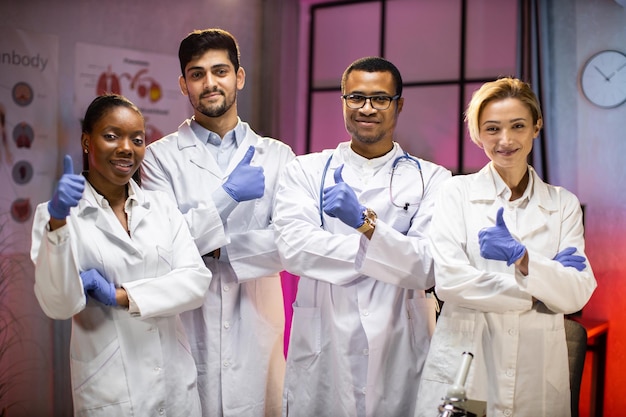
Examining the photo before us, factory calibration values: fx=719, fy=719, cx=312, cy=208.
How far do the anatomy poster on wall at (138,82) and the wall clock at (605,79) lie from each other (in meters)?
2.50

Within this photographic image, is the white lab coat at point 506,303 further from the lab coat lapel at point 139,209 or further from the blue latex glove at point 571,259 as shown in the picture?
the lab coat lapel at point 139,209

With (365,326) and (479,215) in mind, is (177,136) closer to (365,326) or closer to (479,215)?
(365,326)

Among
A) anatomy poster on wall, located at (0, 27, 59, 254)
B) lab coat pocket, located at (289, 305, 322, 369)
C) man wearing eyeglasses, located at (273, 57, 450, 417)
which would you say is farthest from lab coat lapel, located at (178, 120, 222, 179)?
anatomy poster on wall, located at (0, 27, 59, 254)

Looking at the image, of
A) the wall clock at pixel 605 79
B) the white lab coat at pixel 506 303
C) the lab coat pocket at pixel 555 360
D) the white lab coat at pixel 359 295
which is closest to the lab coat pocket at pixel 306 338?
the white lab coat at pixel 359 295

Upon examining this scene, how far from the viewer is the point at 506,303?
6.66 ft

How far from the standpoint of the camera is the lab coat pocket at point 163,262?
7.09ft

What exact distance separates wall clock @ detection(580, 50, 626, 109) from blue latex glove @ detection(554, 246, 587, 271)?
2.39 m

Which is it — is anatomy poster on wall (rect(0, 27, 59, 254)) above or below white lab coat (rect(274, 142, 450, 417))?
above

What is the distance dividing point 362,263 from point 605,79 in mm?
2594

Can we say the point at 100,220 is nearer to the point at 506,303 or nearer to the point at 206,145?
the point at 206,145

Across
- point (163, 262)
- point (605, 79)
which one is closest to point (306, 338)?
point (163, 262)

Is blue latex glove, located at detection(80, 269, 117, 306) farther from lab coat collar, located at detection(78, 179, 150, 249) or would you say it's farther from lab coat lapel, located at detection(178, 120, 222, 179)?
lab coat lapel, located at detection(178, 120, 222, 179)

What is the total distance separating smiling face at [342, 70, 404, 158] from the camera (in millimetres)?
2492

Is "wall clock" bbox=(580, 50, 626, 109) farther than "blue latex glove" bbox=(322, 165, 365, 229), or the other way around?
"wall clock" bbox=(580, 50, 626, 109)
